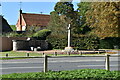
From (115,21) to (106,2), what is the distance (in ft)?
3.33

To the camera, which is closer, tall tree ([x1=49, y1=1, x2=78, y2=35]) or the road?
the road

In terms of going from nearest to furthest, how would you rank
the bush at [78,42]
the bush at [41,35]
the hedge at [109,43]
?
the bush at [78,42]
the bush at [41,35]
the hedge at [109,43]

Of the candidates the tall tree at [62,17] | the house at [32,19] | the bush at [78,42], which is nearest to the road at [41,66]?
the bush at [78,42]

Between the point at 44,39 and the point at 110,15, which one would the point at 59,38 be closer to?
the point at 44,39

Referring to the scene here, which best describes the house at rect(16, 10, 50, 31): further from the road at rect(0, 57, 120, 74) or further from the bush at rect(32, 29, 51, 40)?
the road at rect(0, 57, 120, 74)

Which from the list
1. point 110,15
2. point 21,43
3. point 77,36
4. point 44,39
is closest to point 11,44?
point 21,43

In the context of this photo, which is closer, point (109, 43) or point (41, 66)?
point (41, 66)

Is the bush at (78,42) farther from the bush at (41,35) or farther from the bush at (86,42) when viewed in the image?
the bush at (41,35)

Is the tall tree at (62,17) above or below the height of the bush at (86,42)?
above

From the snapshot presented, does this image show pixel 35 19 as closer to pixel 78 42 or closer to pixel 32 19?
pixel 32 19

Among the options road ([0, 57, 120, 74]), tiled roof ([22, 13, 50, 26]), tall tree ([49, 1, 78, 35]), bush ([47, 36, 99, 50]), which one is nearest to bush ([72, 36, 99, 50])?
bush ([47, 36, 99, 50])

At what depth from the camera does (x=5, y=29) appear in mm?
50281

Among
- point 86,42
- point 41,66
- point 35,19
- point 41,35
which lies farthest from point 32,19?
point 41,66

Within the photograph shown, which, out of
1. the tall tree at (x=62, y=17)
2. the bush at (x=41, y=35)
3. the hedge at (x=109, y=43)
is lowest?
the hedge at (x=109, y=43)
